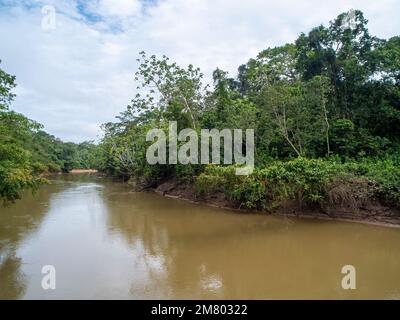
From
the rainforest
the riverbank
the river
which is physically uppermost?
the rainforest

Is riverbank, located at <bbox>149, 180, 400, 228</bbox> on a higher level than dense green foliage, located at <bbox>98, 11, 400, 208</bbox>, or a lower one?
lower

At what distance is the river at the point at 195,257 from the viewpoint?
6879 millimetres

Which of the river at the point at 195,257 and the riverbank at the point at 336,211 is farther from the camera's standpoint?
the riverbank at the point at 336,211

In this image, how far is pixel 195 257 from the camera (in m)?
9.08

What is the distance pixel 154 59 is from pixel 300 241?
1676cm

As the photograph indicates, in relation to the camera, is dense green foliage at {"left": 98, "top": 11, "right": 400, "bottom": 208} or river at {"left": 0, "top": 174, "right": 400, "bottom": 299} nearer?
river at {"left": 0, "top": 174, "right": 400, "bottom": 299}

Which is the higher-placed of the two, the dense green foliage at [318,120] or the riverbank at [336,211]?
the dense green foliage at [318,120]

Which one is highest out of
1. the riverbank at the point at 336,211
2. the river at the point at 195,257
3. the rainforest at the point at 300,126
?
the rainforest at the point at 300,126

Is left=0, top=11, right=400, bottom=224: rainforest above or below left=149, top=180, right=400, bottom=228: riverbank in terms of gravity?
above

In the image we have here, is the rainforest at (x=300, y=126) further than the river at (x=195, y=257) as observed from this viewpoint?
Yes

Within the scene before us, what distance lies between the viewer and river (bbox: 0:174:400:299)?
6.88 m

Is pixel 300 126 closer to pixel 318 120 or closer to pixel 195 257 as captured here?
pixel 318 120

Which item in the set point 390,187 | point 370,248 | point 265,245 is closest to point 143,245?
point 265,245
